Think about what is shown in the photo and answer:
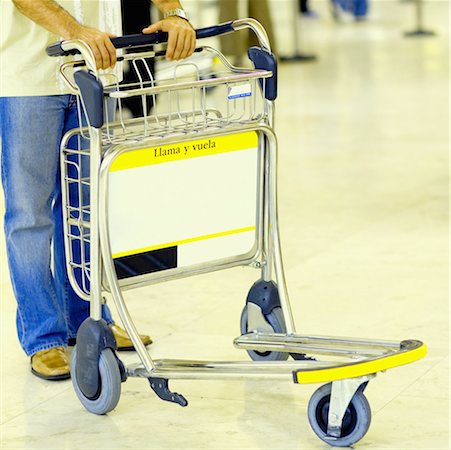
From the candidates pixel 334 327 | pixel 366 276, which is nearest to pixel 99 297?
pixel 334 327

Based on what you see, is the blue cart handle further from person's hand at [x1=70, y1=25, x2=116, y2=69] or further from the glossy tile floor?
the glossy tile floor

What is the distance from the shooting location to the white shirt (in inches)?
124

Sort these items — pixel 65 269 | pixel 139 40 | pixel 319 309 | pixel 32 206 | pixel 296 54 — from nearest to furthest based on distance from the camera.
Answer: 1. pixel 139 40
2. pixel 32 206
3. pixel 65 269
4. pixel 319 309
5. pixel 296 54

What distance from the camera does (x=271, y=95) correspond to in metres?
3.03

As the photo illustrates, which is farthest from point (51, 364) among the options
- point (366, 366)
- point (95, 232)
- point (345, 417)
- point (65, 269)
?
point (366, 366)

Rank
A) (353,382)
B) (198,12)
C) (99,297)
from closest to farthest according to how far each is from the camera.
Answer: (353,382) < (99,297) < (198,12)

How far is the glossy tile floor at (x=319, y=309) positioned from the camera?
2924 millimetres

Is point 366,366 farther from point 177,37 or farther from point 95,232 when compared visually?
point 177,37

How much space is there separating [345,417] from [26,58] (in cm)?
131

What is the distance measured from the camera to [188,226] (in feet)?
9.76

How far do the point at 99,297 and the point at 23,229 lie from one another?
49 cm

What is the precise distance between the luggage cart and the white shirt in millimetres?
170

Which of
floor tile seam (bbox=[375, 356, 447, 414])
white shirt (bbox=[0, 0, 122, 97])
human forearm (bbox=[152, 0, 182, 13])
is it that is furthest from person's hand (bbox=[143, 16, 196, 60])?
floor tile seam (bbox=[375, 356, 447, 414])

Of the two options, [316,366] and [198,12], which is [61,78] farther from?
[198,12]
